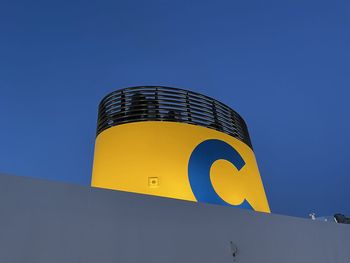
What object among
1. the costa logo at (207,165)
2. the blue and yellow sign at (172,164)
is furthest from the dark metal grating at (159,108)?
the costa logo at (207,165)

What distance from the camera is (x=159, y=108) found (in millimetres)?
3748

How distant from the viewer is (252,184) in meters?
4.04

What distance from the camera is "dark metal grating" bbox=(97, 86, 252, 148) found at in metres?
3.69

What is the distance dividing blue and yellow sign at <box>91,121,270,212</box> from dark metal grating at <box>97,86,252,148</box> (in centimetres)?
12

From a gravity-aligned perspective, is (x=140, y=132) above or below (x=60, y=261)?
above

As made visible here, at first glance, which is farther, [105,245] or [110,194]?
[110,194]

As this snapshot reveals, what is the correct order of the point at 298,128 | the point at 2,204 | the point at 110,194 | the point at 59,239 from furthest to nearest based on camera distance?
the point at 298,128
the point at 110,194
the point at 59,239
the point at 2,204

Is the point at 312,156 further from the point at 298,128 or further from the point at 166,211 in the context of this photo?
the point at 166,211

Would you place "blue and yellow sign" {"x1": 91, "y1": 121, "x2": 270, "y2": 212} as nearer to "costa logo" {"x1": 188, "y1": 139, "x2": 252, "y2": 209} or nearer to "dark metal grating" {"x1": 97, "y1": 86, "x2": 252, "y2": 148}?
"costa logo" {"x1": 188, "y1": 139, "x2": 252, "y2": 209}

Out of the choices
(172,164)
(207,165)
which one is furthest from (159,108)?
(207,165)

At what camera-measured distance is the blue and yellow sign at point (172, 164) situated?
3199 millimetres

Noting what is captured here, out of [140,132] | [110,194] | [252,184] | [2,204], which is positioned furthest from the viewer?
[252,184]

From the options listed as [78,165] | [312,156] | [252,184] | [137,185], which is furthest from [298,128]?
[137,185]

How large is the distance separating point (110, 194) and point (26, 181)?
1.53ft
